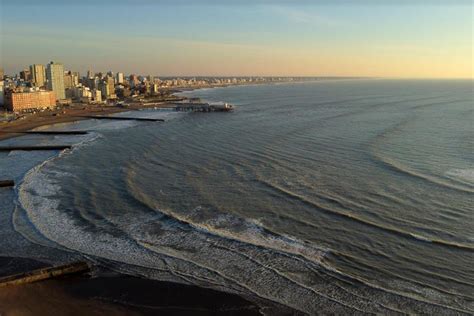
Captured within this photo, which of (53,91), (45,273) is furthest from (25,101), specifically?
(45,273)

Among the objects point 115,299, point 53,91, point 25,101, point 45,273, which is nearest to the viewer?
point 115,299

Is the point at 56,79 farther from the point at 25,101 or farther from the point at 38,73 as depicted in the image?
the point at 25,101

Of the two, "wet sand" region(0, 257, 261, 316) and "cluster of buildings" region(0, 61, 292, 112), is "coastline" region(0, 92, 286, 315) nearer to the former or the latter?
"wet sand" region(0, 257, 261, 316)

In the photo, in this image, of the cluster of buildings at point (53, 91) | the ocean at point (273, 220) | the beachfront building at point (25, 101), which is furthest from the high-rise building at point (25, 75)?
the ocean at point (273, 220)

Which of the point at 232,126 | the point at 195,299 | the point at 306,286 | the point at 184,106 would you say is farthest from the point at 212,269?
the point at 184,106

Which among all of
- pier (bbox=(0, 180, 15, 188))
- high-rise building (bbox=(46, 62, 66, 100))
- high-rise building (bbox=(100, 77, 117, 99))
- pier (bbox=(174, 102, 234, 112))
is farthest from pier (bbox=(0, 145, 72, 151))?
high-rise building (bbox=(100, 77, 117, 99))
